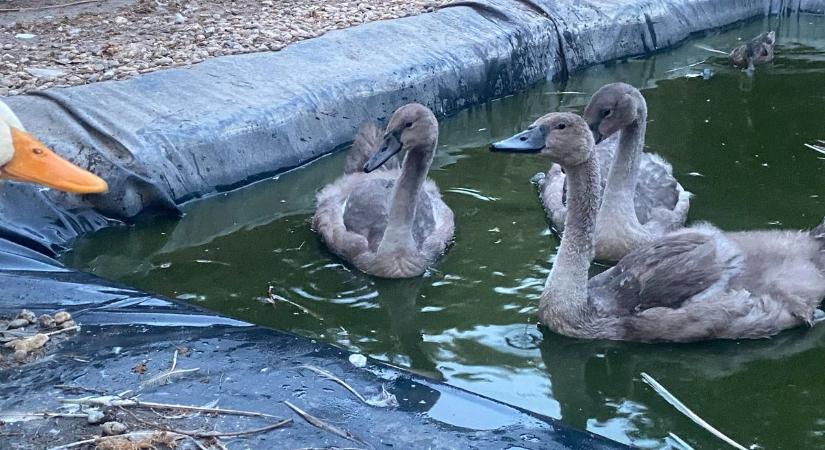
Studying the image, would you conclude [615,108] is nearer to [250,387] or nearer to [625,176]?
[625,176]

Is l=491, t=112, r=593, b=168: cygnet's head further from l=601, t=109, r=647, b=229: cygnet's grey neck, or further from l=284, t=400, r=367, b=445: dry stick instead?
l=284, t=400, r=367, b=445: dry stick

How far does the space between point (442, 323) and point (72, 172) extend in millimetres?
2164

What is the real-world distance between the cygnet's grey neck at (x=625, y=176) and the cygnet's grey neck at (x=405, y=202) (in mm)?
1136

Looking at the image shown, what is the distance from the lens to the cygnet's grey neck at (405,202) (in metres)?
6.52

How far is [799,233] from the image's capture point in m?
6.00

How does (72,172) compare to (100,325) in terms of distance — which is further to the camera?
(100,325)

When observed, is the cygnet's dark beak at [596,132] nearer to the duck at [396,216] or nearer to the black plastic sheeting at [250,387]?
the duck at [396,216]

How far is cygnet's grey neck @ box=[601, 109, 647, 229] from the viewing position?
21.8 ft

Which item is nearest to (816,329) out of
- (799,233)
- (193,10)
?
(799,233)

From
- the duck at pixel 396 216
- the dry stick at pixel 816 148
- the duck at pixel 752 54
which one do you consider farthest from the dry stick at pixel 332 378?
the duck at pixel 752 54

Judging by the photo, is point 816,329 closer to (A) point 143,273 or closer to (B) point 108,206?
(A) point 143,273

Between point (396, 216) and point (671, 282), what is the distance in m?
1.79

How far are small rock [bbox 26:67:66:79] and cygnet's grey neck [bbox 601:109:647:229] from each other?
429 cm

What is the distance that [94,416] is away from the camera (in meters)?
3.99
